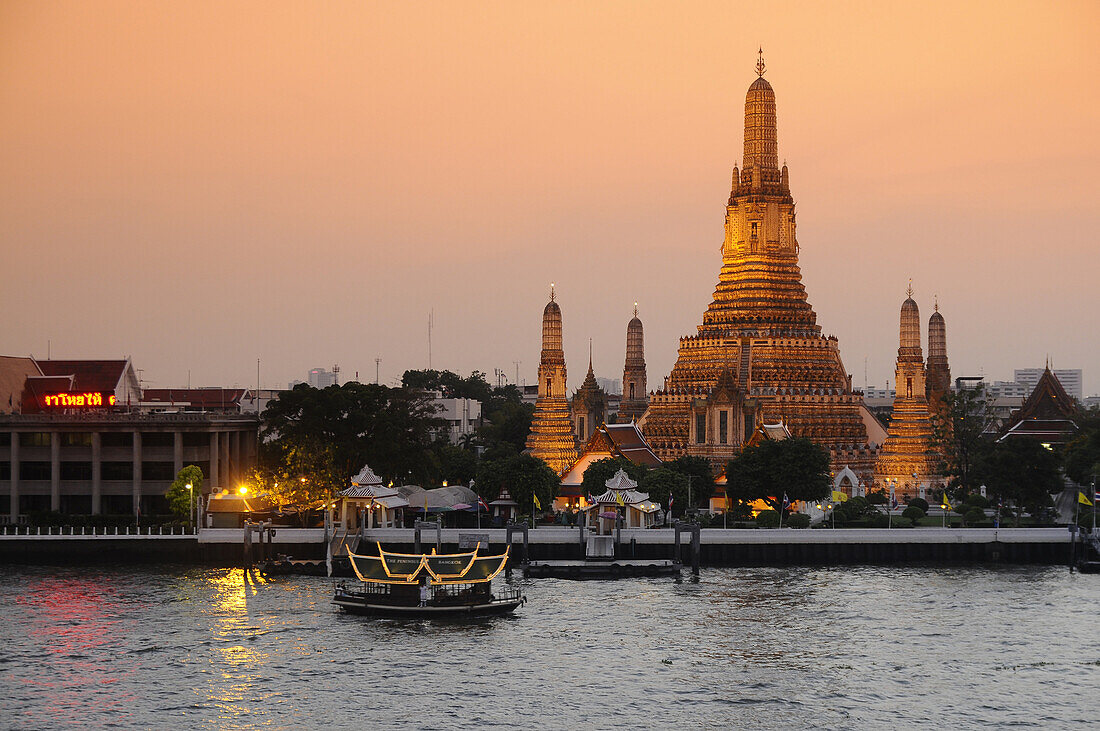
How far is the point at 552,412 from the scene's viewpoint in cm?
13738

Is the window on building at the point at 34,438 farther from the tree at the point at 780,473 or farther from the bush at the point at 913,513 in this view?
the bush at the point at 913,513

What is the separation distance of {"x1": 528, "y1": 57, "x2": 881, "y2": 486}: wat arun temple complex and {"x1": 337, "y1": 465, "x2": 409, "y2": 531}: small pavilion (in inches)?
1379

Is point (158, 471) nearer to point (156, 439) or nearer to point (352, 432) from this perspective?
point (156, 439)

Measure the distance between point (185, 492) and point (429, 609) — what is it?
37.1 metres

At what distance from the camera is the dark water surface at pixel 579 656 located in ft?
192

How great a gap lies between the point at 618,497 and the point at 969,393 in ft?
142

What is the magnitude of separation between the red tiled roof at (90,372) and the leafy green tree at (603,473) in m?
46.2

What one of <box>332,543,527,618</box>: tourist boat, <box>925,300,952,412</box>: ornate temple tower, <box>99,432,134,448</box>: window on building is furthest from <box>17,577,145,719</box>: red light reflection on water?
<box>925,300,952,412</box>: ornate temple tower

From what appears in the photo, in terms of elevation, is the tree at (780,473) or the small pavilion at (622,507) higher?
the tree at (780,473)

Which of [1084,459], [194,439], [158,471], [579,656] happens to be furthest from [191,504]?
[1084,459]

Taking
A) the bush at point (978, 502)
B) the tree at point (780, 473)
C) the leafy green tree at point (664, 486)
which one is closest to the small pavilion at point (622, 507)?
the leafy green tree at point (664, 486)

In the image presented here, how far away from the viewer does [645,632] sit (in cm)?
7269

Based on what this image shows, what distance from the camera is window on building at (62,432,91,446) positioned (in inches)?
4707

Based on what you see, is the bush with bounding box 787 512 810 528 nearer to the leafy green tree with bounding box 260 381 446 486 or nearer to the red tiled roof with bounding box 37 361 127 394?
the leafy green tree with bounding box 260 381 446 486
